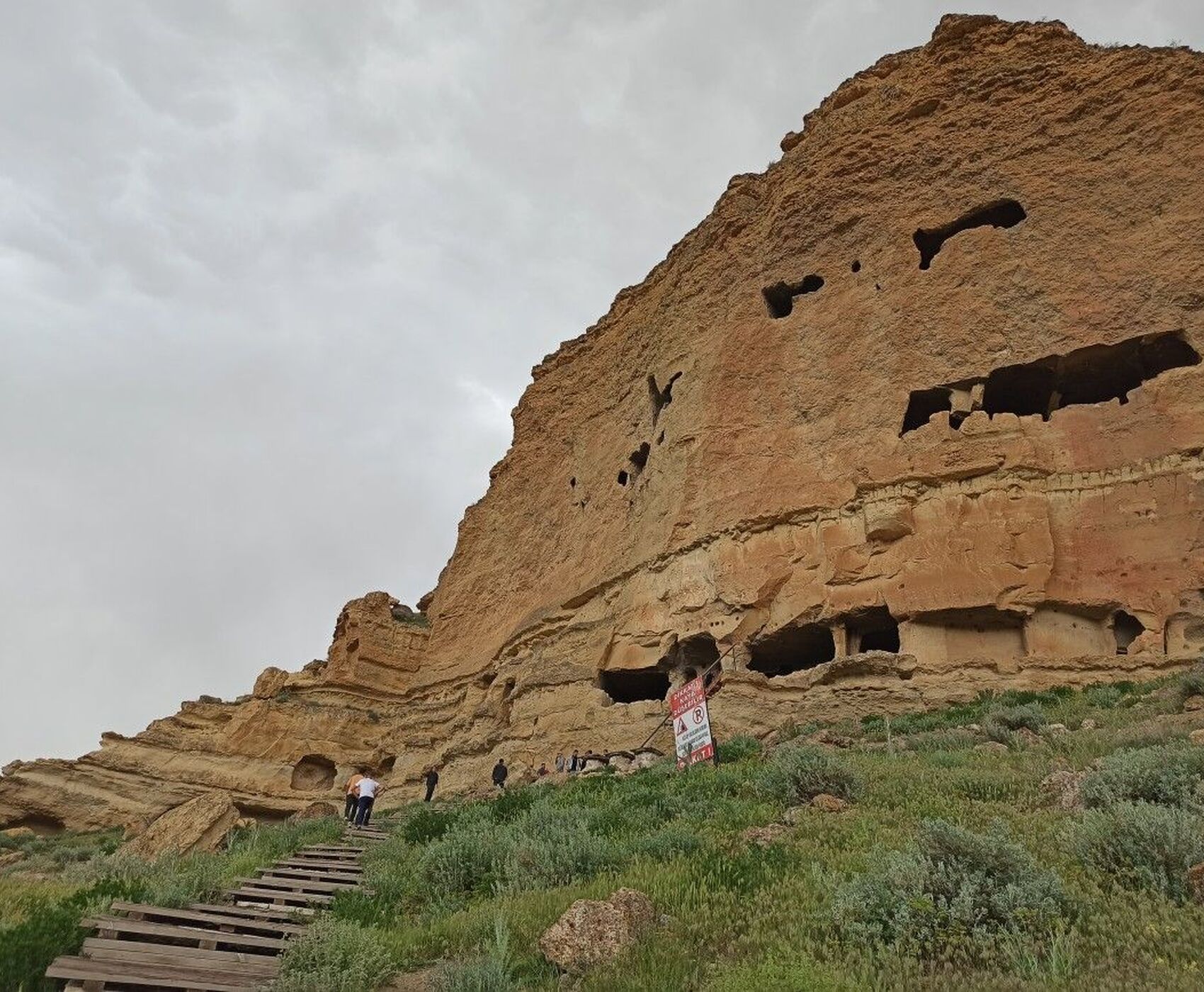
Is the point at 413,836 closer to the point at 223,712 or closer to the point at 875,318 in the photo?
the point at 875,318

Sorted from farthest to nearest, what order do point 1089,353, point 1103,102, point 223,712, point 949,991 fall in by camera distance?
1. point 223,712
2. point 1103,102
3. point 1089,353
4. point 949,991

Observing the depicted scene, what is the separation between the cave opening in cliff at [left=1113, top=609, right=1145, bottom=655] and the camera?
16281 mm

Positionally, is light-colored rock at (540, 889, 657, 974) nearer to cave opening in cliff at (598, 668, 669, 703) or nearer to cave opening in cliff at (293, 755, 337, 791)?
cave opening in cliff at (598, 668, 669, 703)

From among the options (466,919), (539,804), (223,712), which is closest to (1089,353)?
(539,804)

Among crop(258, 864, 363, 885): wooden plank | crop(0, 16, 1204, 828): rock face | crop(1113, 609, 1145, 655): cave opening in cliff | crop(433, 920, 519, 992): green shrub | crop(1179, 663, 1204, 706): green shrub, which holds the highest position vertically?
crop(0, 16, 1204, 828): rock face

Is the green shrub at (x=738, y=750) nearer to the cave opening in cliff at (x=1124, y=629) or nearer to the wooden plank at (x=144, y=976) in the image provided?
the cave opening in cliff at (x=1124, y=629)

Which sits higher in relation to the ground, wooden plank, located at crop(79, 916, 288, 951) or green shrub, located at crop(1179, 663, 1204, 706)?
green shrub, located at crop(1179, 663, 1204, 706)

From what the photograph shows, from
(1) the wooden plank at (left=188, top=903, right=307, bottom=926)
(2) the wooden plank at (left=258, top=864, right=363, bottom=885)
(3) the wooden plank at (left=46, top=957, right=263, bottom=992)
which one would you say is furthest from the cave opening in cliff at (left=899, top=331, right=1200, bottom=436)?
(3) the wooden plank at (left=46, top=957, right=263, bottom=992)

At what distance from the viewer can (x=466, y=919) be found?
5973 millimetres

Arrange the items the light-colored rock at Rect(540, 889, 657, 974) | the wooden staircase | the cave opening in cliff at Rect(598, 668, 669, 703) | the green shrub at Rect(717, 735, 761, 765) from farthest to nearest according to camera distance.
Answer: the cave opening in cliff at Rect(598, 668, 669, 703)
the green shrub at Rect(717, 735, 761, 765)
the wooden staircase
the light-colored rock at Rect(540, 889, 657, 974)

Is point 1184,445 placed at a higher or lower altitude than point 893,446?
lower

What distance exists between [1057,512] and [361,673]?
25954 millimetres

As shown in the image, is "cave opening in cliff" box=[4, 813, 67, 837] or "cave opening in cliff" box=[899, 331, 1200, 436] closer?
"cave opening in cliff" box=[899, 331, 1200, 436]

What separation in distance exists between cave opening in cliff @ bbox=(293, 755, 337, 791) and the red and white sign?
22.9 metres
